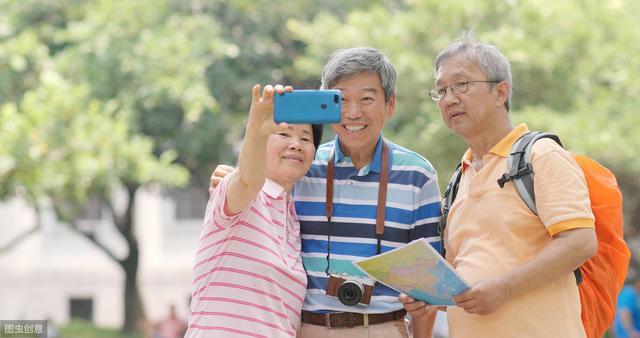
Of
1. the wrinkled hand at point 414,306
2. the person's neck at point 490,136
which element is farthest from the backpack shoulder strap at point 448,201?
the wrinkled hand at point 414,306

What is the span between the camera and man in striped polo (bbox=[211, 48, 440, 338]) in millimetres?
4094

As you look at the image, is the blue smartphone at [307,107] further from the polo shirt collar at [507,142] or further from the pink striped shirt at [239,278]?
the polo shirt collar at [507,142]

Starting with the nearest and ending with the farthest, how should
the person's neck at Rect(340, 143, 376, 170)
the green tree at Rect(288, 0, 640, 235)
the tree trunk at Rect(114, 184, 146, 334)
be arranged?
the person's neck at Rect(340, 143, 376, 170) → the green tree at Rect(288, 0, 640, 235) → the tree trunk at Rect(114, 184, 146, 334)

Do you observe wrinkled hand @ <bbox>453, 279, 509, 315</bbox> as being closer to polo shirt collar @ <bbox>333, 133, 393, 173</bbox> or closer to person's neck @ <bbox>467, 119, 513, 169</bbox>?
person's neck @ <bbox>467, 119, 513, 169</bbox>

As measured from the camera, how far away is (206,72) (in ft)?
55.7

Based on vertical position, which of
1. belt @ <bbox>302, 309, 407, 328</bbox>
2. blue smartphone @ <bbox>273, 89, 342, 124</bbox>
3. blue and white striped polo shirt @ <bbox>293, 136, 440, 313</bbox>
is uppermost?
blue smartphone @ <bbox>273, 89, 342, 124</bbox>

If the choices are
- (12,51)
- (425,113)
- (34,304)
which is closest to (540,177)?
(425,113)

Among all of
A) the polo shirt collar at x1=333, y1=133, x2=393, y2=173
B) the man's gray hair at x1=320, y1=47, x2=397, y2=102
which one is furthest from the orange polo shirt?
the man's gray hair at x1=320, y1=47, x2=397, y2=102

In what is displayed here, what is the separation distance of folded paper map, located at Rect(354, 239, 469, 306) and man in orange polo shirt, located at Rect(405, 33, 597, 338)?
2.6 inches

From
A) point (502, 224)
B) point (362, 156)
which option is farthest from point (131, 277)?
point (502, 224)

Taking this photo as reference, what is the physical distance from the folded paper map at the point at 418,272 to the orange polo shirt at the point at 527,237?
122mm

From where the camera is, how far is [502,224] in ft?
12.4

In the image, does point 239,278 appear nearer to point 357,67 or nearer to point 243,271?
point 243,271

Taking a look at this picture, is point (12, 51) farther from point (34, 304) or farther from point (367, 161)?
point (34, 304)
